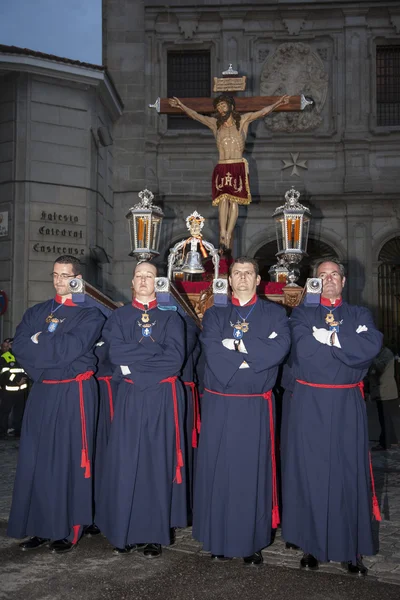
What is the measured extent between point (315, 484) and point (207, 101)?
19.5 ft

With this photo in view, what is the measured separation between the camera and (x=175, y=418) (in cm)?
539

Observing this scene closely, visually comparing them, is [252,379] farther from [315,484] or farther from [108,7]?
[108,7]

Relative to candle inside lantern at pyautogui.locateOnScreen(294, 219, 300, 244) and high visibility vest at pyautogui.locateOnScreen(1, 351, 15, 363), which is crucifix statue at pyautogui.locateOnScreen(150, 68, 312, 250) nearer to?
candle inside lantern at pyautogui.locateOnScreen(294, 219, 300, 244)

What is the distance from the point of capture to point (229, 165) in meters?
8.77

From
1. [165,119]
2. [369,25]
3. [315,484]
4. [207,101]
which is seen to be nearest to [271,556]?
[315,484]

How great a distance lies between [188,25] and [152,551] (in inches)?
644

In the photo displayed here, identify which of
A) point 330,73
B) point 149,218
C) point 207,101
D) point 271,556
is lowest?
point 271,556

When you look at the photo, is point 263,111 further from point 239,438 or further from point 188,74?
point 188,74

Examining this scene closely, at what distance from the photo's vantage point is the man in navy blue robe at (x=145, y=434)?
5.14 metres

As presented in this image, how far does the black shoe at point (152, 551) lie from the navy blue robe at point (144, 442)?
0.22 feet

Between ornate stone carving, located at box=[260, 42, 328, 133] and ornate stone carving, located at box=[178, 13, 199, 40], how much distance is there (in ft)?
7.24

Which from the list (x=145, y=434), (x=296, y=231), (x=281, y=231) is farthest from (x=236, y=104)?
(x=145, y=434)

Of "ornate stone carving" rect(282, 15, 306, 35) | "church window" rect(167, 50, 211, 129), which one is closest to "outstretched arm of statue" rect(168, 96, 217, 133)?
"church window" rect(167, 50, 211, 129)

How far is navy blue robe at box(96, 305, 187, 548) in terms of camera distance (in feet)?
16.9
